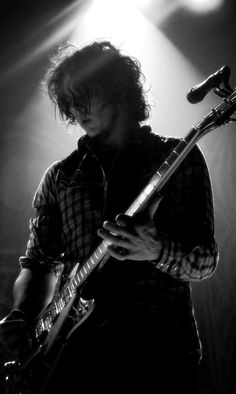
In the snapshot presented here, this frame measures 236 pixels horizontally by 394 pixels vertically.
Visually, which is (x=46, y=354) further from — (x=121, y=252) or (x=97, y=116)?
(x=97, y=116)

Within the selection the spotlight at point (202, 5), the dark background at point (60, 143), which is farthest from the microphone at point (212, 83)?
the spotlight at point (202, 5)

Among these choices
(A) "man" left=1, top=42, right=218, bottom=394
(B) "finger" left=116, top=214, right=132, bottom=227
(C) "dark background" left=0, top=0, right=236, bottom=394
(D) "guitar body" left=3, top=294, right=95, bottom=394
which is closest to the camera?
(B) "finger" left=116, top=214, right=132, bottom=227

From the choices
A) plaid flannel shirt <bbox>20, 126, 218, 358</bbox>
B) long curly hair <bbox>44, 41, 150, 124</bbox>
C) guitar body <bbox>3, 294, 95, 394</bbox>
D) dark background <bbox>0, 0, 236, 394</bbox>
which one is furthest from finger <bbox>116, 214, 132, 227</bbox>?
dark background <bbox>0, 0, 236, 394</bbox>

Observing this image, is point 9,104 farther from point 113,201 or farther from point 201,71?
point 113,201

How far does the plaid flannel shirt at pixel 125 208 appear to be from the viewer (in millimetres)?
1230

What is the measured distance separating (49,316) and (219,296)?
112 inches

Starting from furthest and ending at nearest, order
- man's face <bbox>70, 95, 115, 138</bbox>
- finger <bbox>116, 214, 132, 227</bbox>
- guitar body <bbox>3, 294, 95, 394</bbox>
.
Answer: man's face <bbox>70, 95, 115, 138</bbox> → guitar body <bbox>3, 294, 95, 394</bbox> → finger <bbox>116, 214, 132, 227</bbox>

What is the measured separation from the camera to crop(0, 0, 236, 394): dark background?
3.75 metres

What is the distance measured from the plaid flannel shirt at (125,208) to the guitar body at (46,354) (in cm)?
15

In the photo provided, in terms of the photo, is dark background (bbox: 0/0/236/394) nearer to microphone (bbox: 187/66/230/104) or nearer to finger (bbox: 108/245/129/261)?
finger (bbox: 108/245/129/261)

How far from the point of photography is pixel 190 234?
4.14 feet

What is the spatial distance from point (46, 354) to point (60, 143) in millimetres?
3171

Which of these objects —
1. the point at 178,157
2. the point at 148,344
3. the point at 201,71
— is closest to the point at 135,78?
the point at 178,157

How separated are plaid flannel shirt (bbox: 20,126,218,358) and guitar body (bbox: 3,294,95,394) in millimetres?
150
